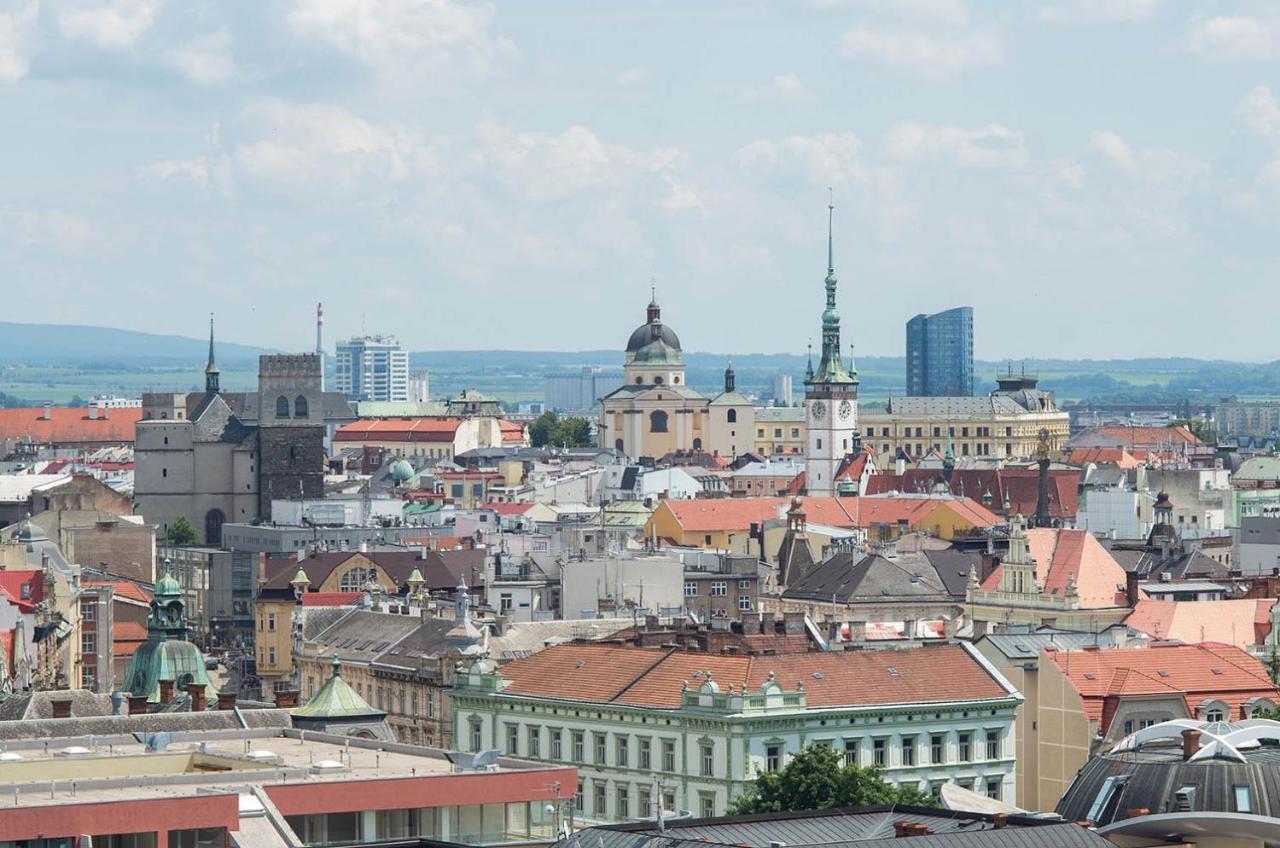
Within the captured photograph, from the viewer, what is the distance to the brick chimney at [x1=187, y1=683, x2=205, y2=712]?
63.3 meters

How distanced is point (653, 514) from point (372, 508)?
52.8 ft

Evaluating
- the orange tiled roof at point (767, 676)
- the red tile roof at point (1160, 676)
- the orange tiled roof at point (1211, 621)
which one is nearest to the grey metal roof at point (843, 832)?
the orange tiled roof at point (767, 676)

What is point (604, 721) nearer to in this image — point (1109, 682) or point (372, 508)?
point (1109, 682)

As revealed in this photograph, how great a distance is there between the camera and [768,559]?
151 metres

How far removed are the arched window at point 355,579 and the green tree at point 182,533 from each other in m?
43.8

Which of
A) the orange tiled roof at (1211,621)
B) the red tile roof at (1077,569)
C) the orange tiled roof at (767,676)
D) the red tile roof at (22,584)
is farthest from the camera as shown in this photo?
the red tile roof at (1077,569)

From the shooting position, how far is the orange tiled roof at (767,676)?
73.8 meters

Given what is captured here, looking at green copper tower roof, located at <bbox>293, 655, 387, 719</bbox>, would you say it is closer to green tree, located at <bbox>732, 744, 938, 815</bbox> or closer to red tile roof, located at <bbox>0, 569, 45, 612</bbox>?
green tree, located at <bbox>732, 744, 938, 815</bbox>

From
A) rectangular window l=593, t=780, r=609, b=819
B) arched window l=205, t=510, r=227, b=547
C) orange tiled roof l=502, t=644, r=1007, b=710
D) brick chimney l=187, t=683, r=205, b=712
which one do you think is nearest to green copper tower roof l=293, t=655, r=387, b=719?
brick chimney l=187, t=683, r=205, b=712

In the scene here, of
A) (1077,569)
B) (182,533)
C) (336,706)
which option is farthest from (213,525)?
(336,706)

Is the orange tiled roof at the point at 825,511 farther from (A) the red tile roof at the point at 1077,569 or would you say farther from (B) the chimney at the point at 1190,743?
(B) the chimney at the point at 1190,743

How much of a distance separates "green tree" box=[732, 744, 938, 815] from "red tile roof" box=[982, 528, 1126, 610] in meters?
39.4

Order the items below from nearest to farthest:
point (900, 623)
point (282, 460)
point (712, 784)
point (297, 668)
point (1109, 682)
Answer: point (712, 784)
point (1109, 682)
point (297, 668)
point (900, 623)
point (282, 460)

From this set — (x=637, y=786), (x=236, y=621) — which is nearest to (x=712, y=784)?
(x=637, y=786)
